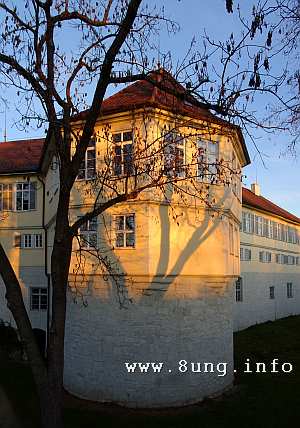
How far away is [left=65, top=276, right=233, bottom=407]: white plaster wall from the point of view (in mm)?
13594

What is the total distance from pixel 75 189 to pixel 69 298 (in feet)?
11.8

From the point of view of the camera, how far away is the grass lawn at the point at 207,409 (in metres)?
12.7

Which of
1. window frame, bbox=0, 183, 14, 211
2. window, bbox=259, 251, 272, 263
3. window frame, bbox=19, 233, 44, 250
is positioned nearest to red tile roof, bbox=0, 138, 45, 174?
window frame, bbox=0, 183, 14, 211

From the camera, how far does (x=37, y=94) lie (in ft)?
27.1

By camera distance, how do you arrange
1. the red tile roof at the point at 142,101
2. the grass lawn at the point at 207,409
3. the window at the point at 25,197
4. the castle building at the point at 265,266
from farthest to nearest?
the castle building at the point at 265,266
the window at the point at 25,197
the grass lawn at the point at 207,409
the red tile roof at the point at 142,101

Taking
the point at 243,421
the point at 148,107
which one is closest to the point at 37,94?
the point at 148,107

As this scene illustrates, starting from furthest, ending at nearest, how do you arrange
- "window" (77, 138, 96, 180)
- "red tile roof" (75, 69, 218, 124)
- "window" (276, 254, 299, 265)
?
"window" (276, 254, 299, 265), "window" (77, 138, 96, 180), "red tile roof" (75, 69, 218, 124)

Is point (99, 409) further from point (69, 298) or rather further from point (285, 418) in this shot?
point (285, 418)

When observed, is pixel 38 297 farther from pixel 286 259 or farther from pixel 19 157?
pixel 286 259

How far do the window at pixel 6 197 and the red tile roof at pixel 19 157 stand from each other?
782mm

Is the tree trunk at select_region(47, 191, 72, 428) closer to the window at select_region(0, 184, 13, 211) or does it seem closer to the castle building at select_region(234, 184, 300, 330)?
the window at select_region(0, 184, 13, 211)

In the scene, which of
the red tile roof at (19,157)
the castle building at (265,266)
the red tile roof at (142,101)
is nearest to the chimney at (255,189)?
the castle building at (265,266)

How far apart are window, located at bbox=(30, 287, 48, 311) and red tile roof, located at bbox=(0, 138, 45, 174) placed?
19.4 feet

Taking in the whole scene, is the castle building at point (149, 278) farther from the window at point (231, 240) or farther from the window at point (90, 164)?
the window at point (231, 240)
